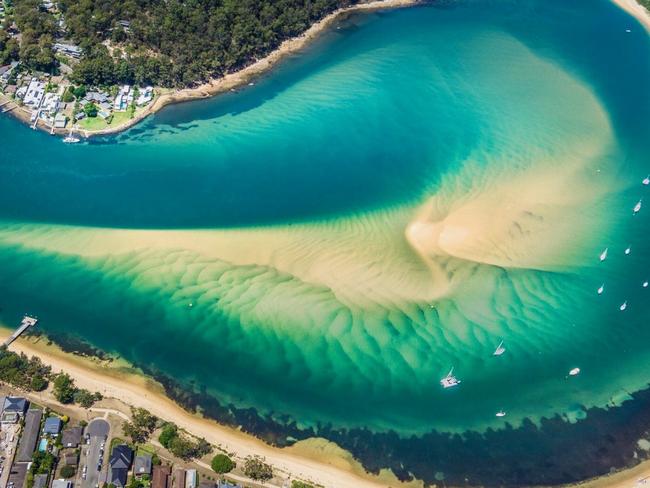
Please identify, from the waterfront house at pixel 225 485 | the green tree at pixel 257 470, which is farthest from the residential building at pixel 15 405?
the green tree at pixel 257 470

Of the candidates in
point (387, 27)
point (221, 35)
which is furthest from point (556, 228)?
point (221, 35)

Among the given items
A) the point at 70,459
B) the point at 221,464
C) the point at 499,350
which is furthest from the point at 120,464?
the point at 499,350

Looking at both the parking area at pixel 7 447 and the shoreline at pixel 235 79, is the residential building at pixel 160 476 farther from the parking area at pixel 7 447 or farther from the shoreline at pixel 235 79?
the shoreline at pixel 235 79

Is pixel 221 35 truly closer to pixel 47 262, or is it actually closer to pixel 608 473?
pixel 47 262

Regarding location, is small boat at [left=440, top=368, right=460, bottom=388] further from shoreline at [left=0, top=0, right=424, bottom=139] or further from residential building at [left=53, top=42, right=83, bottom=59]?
residential building at [left=53, top=42, right=83, bottom=59]

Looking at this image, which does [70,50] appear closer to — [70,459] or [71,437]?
[71,437]

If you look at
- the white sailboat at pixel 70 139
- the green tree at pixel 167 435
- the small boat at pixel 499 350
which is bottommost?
the green tree at pixel 167 435

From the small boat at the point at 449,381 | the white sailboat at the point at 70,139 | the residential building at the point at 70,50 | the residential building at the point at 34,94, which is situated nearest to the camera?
the small boat at the point at 449,381
